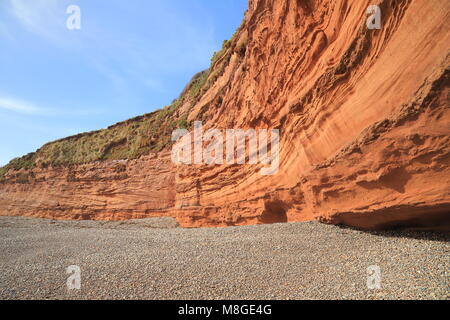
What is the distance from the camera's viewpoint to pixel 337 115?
22.7 ft

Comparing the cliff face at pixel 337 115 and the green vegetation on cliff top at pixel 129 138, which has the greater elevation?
the green vegetation on cliff top at pixel 129 138

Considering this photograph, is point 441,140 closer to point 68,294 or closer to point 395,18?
point 395,18

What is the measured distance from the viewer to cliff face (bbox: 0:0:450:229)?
4.87 metres

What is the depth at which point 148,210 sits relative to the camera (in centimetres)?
1903

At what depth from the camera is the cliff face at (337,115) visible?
487 cm

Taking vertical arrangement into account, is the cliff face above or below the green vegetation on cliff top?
below

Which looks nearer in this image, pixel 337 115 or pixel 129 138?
pixel 337 115

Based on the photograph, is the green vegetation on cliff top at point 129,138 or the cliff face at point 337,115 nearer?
the cliff face at point 337,115

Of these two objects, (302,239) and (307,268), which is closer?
(307,268)

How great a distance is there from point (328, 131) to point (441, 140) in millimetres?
2744

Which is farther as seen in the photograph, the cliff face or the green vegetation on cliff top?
the green vegetation on cliff top

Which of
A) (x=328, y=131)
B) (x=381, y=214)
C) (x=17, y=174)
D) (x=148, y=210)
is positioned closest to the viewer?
(x=381, y=214)
